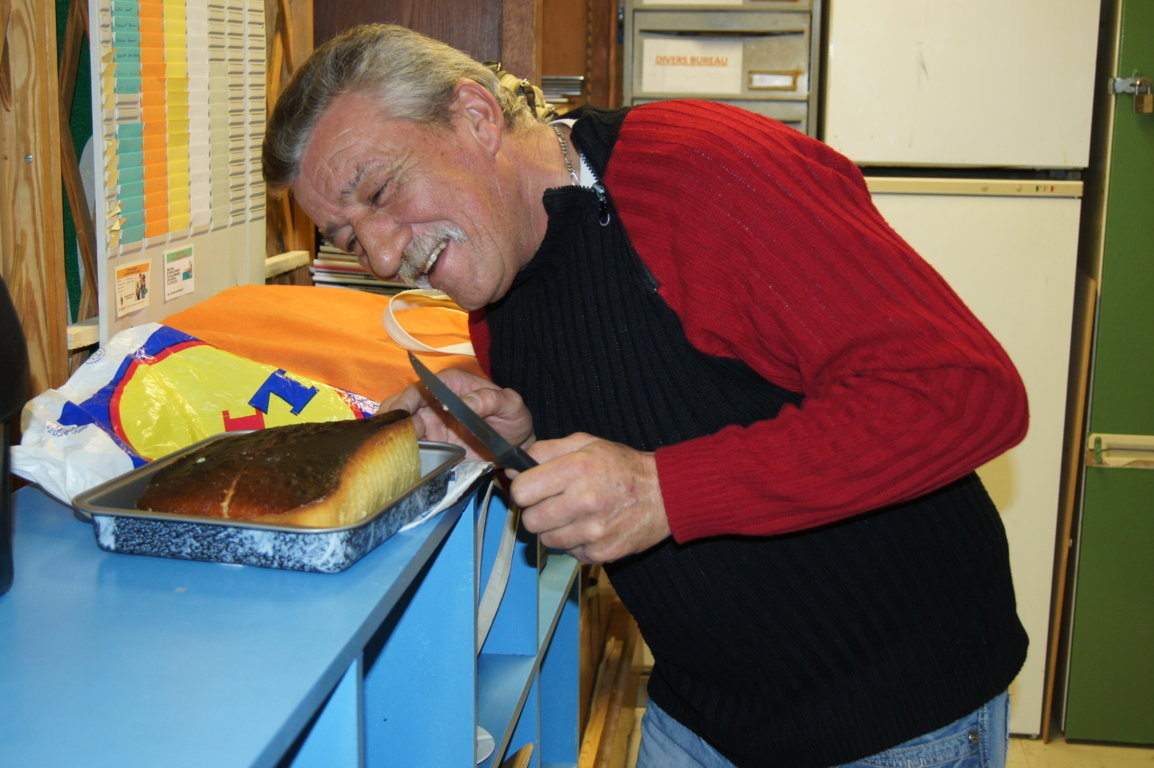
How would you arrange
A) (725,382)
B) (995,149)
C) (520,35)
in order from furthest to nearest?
(995,149) → (520,35) → (725,382)

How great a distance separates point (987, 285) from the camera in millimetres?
2562

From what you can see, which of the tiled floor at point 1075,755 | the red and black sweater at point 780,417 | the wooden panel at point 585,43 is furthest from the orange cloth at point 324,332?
the tiled floor at point 1075,755

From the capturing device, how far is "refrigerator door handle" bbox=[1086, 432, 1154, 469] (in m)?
2.55

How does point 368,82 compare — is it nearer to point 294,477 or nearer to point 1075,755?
point 294,477

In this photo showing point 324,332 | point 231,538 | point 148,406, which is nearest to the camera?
point 231,538

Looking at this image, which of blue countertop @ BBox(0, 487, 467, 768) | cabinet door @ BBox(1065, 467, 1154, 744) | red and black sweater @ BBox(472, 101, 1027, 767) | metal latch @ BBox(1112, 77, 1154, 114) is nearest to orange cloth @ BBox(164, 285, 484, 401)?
red and black sweater @ BBox(472, 101, 1027, 767)

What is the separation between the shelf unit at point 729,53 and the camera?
99.6 inches

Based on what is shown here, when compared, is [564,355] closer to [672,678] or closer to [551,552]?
[672,678]

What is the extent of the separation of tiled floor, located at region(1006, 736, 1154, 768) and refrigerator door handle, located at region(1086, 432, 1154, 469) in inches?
29.8

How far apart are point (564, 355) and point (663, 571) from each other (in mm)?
257

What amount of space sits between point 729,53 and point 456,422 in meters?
1.63

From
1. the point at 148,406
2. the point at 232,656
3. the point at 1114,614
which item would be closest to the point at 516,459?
the point at 232,656

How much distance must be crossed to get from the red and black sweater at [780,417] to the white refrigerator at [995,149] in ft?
5.05

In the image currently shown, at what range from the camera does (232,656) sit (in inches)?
26.8
